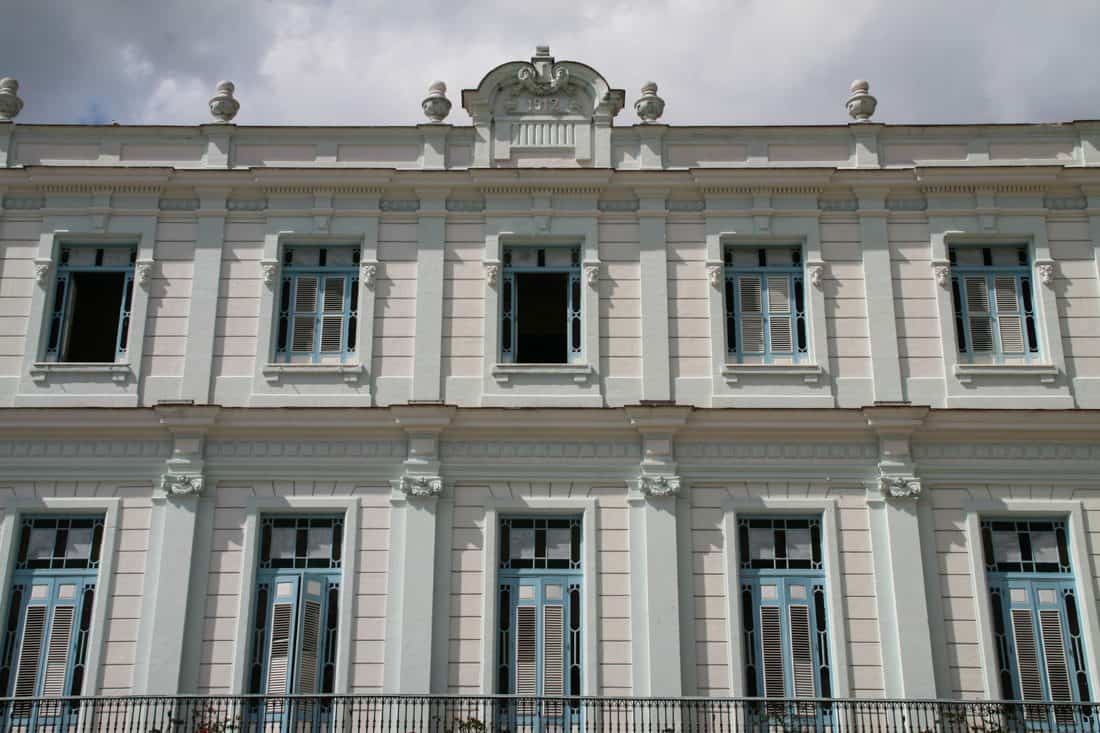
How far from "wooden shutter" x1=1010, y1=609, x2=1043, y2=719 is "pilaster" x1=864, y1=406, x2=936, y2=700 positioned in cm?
129

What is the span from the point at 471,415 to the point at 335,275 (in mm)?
3424

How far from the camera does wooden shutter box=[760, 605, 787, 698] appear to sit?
17.6 m

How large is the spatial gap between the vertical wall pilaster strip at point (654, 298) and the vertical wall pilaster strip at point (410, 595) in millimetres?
3772

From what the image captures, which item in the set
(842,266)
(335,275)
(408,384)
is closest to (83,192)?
(335,275)

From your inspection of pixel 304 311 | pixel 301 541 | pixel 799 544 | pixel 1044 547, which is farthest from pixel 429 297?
pixel 1044 547

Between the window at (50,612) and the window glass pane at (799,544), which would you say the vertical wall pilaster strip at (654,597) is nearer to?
the window glass pane at (799,544)

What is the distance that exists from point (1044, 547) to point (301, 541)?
10.9 meters

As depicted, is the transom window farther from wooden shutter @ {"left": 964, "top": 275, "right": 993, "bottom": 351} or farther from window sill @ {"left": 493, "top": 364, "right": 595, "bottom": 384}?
wooden shutter @ {"left": 964, "top": 275, "right": 993, "bottom": 351}

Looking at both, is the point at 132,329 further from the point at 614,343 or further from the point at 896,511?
the point at 896,511

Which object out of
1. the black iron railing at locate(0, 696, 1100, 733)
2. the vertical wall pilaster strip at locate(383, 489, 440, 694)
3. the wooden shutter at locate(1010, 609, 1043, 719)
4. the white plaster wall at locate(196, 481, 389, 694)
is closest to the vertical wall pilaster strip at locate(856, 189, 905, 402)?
the wooden shutter at locate(1010, 609, 1043, 719)

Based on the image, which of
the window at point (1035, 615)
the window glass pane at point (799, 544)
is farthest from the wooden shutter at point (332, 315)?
the window at point (1035, 615)

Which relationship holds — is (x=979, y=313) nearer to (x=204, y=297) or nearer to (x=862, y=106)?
(x=862, y=106)

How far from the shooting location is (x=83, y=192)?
2041 cm

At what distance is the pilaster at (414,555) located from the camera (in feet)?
57.7
